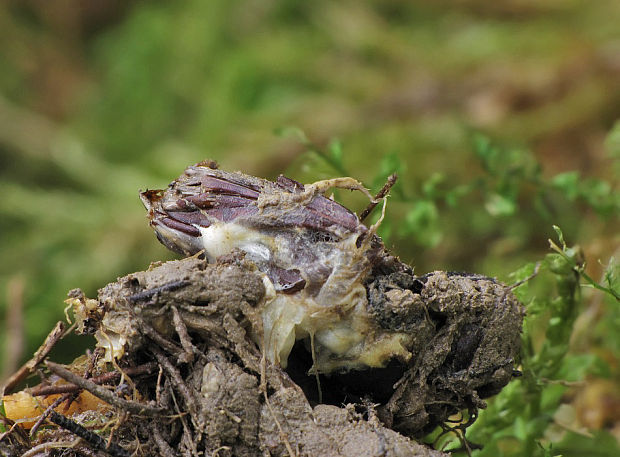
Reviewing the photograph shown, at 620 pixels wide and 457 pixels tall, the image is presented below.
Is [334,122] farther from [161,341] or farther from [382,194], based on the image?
[161,341]

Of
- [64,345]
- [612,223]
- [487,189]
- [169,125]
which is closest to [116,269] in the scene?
[169,125]

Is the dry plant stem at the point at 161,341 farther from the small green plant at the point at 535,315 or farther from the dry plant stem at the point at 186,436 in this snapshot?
the small green plant at the point at 535,315

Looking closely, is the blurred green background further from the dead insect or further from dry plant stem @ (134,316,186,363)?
dry plant stem @ (134,316,186,363)

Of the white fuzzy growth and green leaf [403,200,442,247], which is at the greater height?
green leaf [403,200,442,247]

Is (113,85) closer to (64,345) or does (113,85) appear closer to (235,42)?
(235,42)

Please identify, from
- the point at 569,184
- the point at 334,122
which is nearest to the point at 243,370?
the point at 569,184

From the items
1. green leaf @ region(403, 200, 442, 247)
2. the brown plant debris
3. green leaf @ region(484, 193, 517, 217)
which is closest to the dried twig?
the brown plant debris

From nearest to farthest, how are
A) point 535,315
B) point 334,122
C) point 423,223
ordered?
point 535,315, point 423,223, point 334,122
